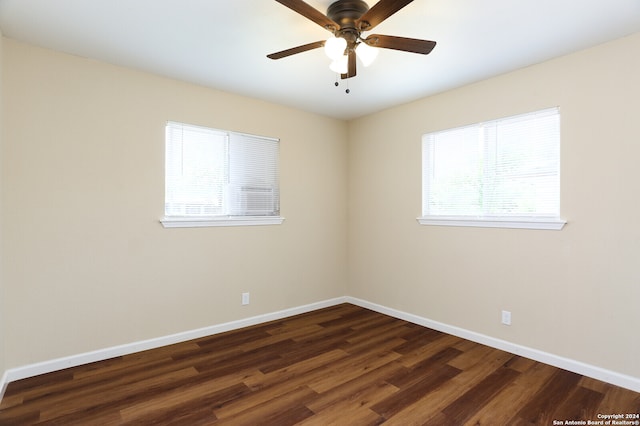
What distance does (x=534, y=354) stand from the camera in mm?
2793

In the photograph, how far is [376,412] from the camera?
2.07m

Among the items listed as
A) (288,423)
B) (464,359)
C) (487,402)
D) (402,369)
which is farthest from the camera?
(464,359)

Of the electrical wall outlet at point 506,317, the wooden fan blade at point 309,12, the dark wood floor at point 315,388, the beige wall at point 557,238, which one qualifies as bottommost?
the dark wood floor at point 315,388

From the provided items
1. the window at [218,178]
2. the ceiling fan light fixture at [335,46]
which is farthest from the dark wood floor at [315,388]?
the ceiling fan light fixture at [335,46]

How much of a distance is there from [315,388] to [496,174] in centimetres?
242

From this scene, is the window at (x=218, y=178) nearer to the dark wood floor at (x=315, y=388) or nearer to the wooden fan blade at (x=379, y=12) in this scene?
the dark wood floor at (x=315, y=388)

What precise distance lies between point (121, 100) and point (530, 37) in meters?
3.25

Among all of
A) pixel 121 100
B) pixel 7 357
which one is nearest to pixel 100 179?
pixel 121 100

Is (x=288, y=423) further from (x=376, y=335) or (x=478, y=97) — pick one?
(x=478, y=97)

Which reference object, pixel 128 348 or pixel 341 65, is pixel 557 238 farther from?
pixel 128 348

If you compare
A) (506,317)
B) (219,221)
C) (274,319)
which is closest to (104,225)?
(219,221)

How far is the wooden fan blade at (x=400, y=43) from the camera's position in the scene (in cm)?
188

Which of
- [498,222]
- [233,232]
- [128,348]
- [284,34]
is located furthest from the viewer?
[233,232]

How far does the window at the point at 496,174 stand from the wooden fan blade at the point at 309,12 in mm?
1965
